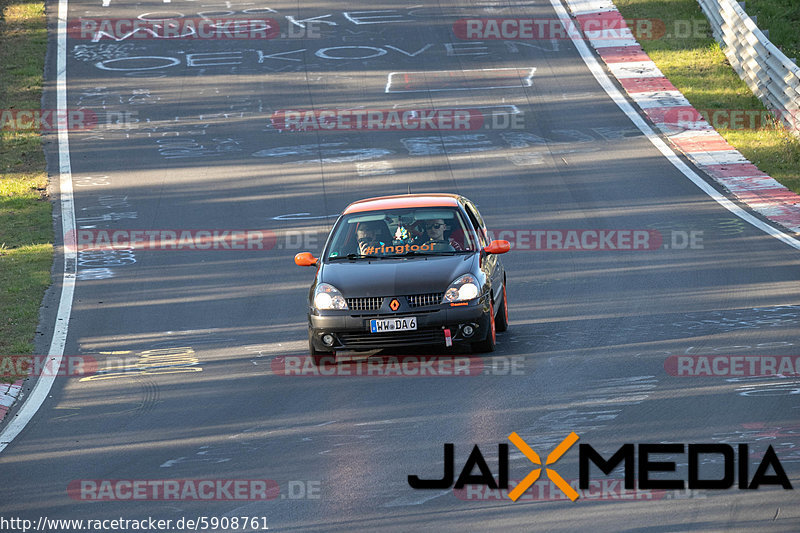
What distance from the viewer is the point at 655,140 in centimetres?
2258

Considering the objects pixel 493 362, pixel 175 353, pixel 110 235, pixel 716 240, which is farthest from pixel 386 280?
pixel 110 235

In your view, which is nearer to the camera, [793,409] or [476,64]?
[793,409]

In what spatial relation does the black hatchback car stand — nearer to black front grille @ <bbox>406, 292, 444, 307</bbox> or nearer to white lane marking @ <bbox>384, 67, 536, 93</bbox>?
black front grille @ <bbox>406, 292, 444, 307</bbox>

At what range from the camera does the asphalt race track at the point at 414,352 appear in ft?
26.5

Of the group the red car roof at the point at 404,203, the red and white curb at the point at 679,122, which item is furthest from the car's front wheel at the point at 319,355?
the red and white curb at the point at 679,122

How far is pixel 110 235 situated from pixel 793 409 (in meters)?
12.5

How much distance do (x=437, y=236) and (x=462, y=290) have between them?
1.15 m

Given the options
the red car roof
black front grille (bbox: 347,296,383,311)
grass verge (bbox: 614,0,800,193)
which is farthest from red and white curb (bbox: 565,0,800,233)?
black front grille (bbox: 347,296,383,311)

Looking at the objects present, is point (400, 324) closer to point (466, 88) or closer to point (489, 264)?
point (489, 264)

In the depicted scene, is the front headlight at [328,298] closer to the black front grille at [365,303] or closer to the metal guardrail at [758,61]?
the black front grille at [365,303]

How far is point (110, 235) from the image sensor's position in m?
19.0

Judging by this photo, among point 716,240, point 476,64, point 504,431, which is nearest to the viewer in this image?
point 504,431

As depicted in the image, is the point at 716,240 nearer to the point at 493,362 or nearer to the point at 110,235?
the point at 493,362

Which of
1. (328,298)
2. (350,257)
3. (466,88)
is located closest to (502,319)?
(350,257)
